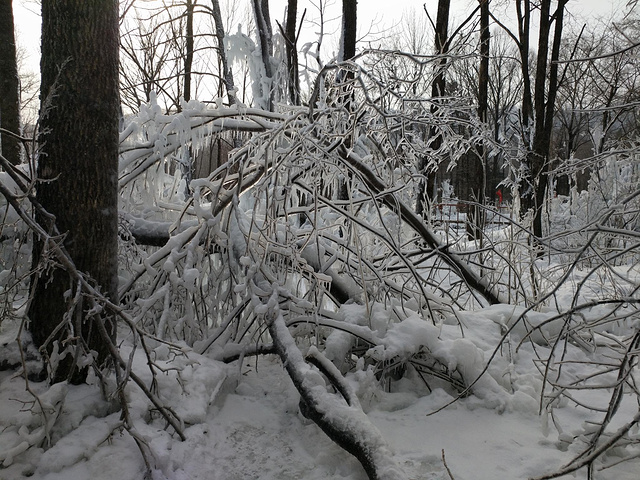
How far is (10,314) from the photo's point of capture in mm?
1866

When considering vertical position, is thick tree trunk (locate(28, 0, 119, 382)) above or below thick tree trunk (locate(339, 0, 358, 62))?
below

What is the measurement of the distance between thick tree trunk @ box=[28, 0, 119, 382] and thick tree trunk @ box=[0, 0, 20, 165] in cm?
361

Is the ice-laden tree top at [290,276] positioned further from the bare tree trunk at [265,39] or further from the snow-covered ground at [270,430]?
the bare tree trunk at [265,39]

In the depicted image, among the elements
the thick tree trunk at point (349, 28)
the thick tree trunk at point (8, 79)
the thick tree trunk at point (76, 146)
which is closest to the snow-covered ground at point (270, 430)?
the thick tree trunk at point (76, 146)

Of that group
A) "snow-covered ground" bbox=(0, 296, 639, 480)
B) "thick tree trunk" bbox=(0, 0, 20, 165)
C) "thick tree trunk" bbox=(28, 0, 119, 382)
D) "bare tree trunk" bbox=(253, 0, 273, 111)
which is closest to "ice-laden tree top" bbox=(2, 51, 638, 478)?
"snow-covered ground" bbox=(0, 296, 639, 480)

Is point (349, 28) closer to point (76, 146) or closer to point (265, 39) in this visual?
point (265, 39)

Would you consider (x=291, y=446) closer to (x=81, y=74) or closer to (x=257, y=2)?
(x=81, y=74)

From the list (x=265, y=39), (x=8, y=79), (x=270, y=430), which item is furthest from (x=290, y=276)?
(x=8, y=79)

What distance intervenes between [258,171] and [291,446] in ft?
5.70

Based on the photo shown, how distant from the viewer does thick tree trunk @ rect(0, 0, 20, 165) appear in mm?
5086

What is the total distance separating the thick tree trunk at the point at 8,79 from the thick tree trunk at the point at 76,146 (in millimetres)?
3615

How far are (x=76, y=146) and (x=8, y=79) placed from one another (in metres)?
4.24

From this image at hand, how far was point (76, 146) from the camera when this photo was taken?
84.2 inches

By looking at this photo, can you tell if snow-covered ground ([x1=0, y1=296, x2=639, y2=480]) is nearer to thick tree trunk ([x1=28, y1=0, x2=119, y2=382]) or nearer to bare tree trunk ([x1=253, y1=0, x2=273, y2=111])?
thick tree trunk ([x1=28, y1=0, x2=119, y2=382])
